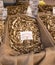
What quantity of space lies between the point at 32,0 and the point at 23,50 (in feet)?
1.58

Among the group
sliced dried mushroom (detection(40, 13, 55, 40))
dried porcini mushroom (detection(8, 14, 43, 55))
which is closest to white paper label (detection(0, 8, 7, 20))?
dried porcini mushroom (detection(8, 14, 43, 55))

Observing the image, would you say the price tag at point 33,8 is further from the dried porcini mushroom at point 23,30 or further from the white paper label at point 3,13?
the white paper label at point 3,13

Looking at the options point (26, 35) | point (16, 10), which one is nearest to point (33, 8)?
point (16, 10)

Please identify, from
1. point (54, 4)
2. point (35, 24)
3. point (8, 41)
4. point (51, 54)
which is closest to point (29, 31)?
point (35, 24)

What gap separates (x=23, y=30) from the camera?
1594mm

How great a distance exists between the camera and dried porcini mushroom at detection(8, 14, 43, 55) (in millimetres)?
1493

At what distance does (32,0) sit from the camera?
1.73m

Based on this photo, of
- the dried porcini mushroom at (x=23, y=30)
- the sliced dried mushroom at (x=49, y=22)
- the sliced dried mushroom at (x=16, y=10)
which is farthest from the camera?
the sliced dried mushroom at (x=16, y=10)

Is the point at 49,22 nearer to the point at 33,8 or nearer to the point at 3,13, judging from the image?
the point at 33,8

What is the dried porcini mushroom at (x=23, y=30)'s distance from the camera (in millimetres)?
1493

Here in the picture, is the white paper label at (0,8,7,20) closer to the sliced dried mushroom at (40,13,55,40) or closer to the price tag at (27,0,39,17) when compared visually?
the price tag at (27,0,39,17)

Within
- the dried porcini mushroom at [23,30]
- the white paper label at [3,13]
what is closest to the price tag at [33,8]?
the dried porcini mushroom at [23,30]

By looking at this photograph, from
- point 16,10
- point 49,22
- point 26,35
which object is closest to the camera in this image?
point 26,35

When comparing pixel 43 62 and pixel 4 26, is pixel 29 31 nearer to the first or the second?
pixel 4 26
